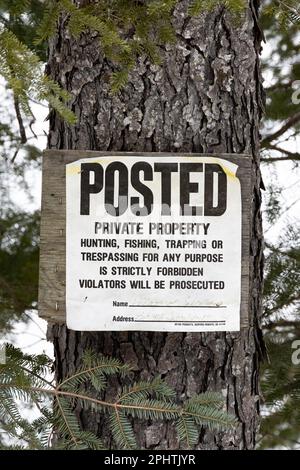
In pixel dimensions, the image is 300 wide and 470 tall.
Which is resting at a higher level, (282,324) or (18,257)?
(18,257)

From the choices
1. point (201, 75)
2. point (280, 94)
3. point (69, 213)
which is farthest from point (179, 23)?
point (280, 94)

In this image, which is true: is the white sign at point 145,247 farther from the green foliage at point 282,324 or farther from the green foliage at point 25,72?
the green foliage at point 282,324

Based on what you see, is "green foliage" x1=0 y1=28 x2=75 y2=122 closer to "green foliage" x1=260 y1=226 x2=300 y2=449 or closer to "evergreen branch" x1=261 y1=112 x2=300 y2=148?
"green foliage" x1=260 y1=226 x2=300 y2=449

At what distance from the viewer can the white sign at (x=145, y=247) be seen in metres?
1.56

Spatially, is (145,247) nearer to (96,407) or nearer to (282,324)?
(96,407)

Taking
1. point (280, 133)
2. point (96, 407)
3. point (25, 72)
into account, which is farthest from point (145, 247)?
point (280, 133)

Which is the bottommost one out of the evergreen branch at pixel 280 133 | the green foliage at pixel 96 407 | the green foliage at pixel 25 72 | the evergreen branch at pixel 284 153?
the green foliage at pixel 96 407

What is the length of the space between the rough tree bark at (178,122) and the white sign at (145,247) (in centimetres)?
5

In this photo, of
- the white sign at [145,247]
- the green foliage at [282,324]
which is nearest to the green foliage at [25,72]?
the white sign at [145,247]

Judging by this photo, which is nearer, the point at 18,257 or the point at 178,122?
the point at 178,122

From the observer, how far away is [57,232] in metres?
1.59

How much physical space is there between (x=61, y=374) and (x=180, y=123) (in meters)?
0.57

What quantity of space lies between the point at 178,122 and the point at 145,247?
0.84 feet

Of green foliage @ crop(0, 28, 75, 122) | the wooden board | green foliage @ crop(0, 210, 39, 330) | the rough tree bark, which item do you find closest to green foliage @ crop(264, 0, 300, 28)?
the rough tree bark
